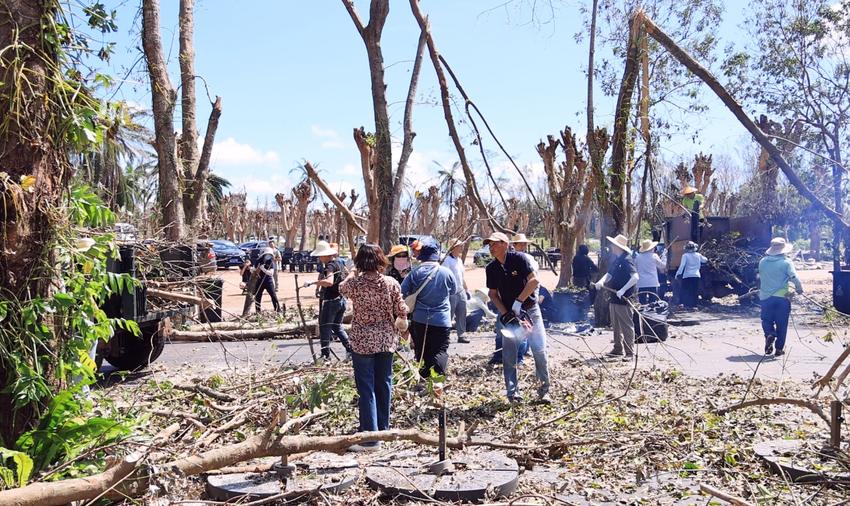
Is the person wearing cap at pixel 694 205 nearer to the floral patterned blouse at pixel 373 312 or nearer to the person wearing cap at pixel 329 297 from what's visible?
the person wearing cap at pixel 329 297

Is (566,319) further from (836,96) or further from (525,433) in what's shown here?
(836,96)

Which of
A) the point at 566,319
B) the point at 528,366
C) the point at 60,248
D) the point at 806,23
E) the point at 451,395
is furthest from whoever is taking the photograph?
the point at 806,23

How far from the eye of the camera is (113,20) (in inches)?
191

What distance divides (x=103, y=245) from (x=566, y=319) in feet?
37.0

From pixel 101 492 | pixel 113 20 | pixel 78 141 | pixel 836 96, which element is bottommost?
pixel 101 492

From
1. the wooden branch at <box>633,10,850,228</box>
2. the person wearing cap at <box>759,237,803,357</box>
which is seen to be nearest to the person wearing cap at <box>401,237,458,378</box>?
the wooden branch at <box>633,10,850,228</box>

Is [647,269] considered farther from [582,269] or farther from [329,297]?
[329,297]

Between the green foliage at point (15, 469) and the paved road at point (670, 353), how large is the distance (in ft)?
13.5

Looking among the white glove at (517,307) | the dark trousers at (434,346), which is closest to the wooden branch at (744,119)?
the white glove at (517,307)

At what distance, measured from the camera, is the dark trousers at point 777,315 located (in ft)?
33.7

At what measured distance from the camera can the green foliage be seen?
3975mm

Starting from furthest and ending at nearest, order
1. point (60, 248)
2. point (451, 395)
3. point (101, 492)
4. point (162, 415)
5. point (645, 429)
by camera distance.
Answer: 1. point (451, 395)
2. point (645, 429)
3. point (162, 415)
4. point (60, 248)
5. point (101, 492)

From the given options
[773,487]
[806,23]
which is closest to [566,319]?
[773,487]

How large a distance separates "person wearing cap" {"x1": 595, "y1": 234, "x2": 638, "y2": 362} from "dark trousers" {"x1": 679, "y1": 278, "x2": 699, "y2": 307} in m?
6.84
